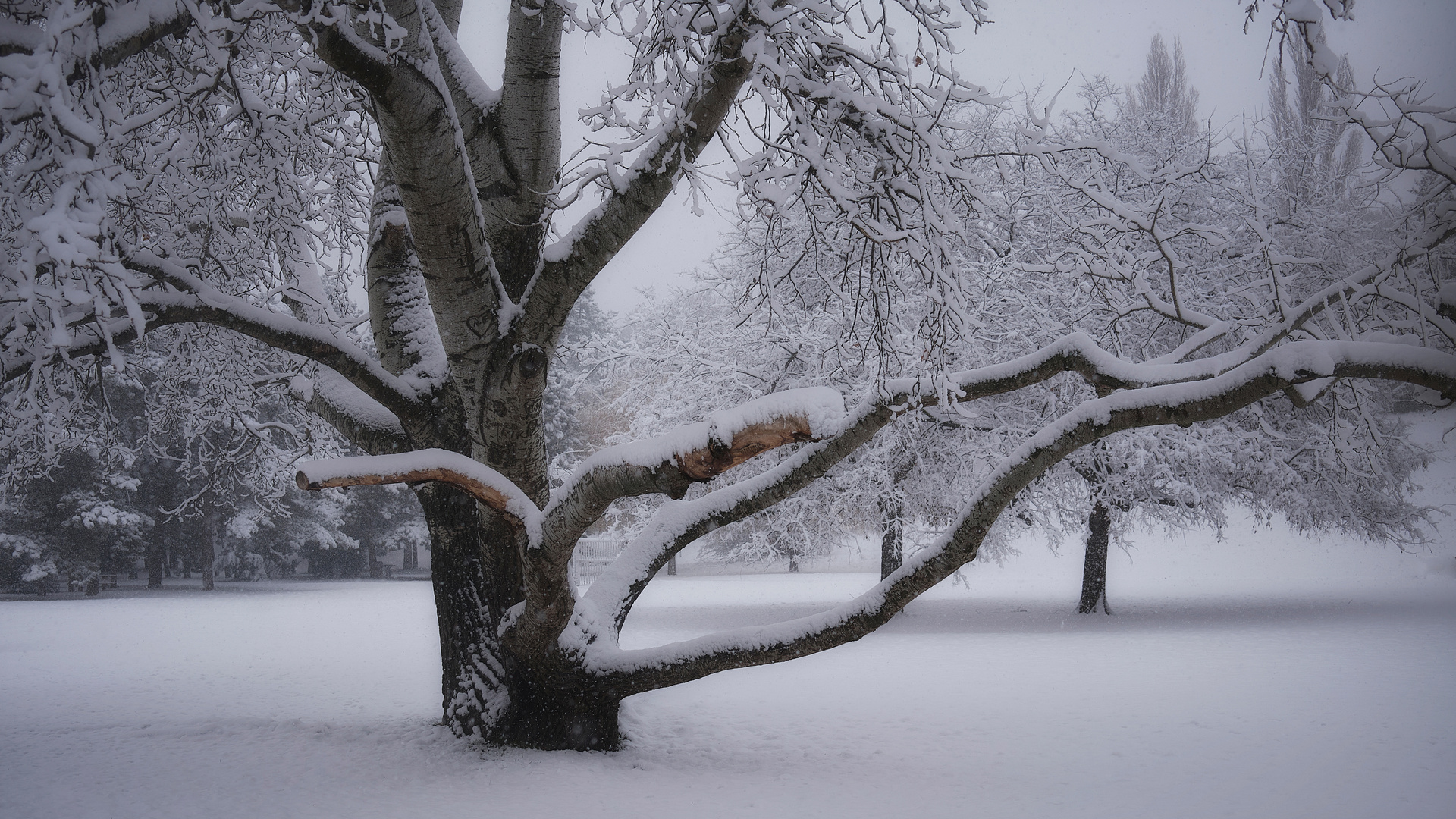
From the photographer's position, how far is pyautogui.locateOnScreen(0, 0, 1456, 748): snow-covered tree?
139 inches

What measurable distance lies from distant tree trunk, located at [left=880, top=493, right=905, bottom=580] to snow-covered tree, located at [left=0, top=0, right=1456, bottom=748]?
848 centimetres

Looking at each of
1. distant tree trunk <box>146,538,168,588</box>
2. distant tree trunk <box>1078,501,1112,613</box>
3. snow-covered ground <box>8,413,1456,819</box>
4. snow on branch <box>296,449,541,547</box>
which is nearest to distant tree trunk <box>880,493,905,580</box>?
snow-covered ground <box>8,413,1456,819</box>

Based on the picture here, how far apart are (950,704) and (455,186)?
6.16 meters

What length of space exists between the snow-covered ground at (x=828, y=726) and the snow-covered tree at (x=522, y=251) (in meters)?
0.88

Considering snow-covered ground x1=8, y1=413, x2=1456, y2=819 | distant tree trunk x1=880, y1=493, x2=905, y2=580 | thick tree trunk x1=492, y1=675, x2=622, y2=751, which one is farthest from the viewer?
distant tree trunk x1=880, y1=493, x2=905, y2=580

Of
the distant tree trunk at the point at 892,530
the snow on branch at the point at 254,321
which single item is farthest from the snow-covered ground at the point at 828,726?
the snow on branch at the point at 254,321

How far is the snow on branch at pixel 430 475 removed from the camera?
3.93m

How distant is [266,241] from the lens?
6.35 m

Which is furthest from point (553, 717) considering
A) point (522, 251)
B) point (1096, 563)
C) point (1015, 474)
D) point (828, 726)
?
point (1096, 563)

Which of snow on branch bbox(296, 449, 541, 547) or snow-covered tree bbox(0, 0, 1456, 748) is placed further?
snow on branch bbox(296, 449, 541, 547)

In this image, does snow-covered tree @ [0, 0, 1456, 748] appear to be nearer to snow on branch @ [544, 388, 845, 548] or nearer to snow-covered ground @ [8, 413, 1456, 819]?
snow on branch @ [544, 388, 845, 548]

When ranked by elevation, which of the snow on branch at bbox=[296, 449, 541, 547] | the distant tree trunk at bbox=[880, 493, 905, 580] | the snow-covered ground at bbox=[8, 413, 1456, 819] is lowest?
the snow-covered ground at bbox=[8, 413, 1456, 819]

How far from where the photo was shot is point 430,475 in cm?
411

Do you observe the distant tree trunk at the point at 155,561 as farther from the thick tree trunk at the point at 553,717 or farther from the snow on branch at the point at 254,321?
the thick tree trunk at the point at 553,717
